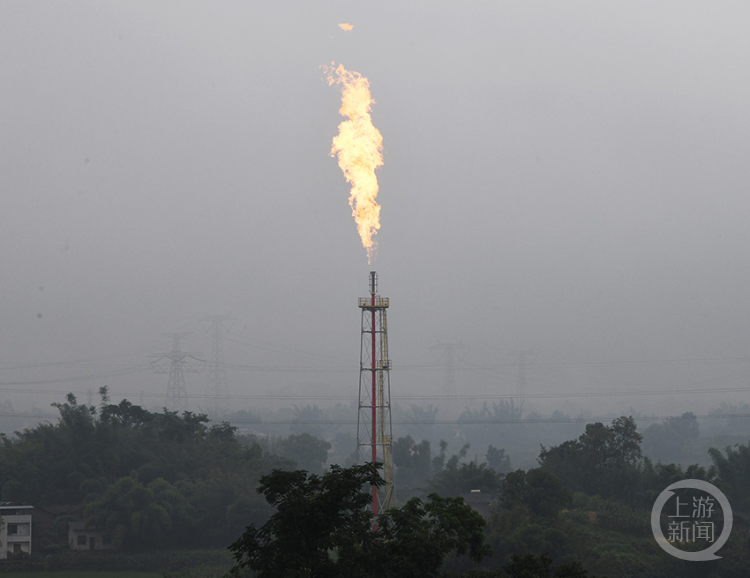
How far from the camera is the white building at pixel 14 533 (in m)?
68.7

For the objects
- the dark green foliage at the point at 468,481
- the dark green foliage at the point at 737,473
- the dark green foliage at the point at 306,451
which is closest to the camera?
the dark green foliage at the point at 737,473

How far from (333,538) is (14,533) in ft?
174

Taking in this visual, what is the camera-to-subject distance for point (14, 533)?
69.6 m

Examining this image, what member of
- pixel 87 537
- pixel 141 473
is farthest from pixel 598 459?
pixel 87 537

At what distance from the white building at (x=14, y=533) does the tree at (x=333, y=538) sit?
165 feet

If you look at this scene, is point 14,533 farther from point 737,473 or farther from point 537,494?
point 737,473

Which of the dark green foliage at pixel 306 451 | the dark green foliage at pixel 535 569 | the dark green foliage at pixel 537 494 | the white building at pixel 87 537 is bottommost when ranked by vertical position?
the white building at pixel 87 537

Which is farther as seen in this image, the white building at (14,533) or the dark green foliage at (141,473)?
the dark green foliage at (141,473)

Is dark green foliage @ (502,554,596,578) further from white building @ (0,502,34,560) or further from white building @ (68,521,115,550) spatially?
white building @ (68,521,115,550)

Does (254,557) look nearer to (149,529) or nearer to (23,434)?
(149,529)

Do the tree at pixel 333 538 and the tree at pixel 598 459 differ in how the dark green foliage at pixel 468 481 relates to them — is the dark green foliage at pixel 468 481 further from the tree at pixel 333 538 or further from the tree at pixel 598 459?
the tree at pixel 333 538

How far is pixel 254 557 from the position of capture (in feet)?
86.2

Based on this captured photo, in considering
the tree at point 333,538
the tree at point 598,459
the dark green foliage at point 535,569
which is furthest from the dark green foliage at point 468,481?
the tree at point 333,538

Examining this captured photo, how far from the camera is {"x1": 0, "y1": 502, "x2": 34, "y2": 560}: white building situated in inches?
2703
